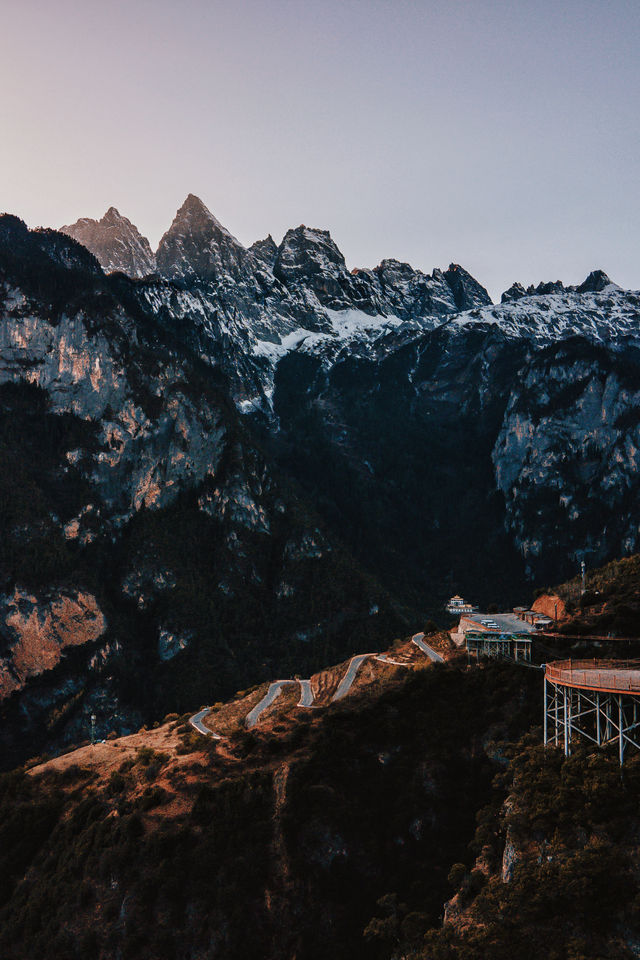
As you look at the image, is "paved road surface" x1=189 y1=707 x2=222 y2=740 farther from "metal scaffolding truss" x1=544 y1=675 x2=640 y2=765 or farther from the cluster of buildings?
"metal scaffolding truss" x1=544 y1=675 x2=640 y2=765

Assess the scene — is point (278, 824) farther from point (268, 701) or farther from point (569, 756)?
point (268, 701)

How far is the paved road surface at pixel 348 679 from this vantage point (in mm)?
91312

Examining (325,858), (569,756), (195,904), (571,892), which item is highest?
(569,756)

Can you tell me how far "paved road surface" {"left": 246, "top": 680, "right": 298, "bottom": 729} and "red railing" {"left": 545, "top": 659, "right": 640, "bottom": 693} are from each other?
52.3 meters

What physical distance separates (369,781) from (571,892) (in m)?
29.9

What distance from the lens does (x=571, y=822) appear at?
42562 millimetres

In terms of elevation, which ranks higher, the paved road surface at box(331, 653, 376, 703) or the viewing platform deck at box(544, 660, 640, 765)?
the viewing platform deck at box(544, 660, 640, 765)

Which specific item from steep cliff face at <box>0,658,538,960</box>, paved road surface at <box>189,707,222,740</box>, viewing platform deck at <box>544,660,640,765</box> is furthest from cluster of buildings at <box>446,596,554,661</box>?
paved road surface at <box>189,707,222,740</box>

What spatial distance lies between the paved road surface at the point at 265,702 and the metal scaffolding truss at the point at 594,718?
4984cm

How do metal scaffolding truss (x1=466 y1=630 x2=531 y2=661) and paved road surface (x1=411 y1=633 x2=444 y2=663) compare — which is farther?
paved road surface (x1=411 y1=633 x2=444 y2=663)

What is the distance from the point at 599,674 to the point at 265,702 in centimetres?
6285

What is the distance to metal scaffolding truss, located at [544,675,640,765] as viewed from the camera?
4553 cm

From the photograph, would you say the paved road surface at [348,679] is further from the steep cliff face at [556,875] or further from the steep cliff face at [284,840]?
the steep cliff face at [556,875]

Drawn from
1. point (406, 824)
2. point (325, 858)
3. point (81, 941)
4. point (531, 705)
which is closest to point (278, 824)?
point (325, 858)
